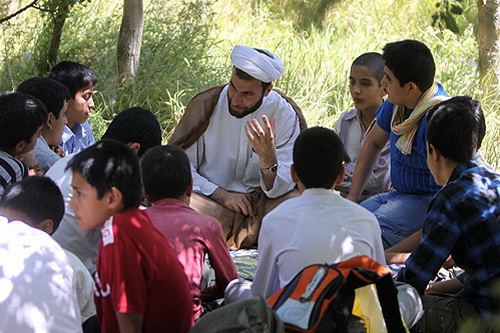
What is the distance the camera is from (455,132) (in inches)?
136

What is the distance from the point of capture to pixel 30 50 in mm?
8672

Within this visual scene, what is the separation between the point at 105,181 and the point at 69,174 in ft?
2.77

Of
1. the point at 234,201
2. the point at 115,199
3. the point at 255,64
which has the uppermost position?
the point at 255,64

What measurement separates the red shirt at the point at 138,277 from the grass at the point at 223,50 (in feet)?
14.8

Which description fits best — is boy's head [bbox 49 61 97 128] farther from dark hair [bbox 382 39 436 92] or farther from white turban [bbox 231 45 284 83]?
dark hair [bbox 382 39 436 92]

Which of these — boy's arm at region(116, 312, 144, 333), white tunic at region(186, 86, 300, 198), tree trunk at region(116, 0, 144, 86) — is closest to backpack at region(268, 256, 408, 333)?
boy's arm at region(116, 312, 144, 333)

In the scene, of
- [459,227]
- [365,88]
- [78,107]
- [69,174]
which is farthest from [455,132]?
[78,107]

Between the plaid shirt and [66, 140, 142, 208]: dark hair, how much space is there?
1.26 meters

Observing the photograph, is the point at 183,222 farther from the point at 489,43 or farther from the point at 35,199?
the point at 489,43

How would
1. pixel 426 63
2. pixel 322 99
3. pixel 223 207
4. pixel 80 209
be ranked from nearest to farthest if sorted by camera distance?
pixel 80 209, pixel 426 63, pixel 223 207, pixel 322 99

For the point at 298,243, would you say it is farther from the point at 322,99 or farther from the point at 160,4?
the point at 160,4

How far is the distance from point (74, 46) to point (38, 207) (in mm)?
5747

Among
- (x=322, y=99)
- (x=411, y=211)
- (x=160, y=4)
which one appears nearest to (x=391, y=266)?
(x=411, y=211)

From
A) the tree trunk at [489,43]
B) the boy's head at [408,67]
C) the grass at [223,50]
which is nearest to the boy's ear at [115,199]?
the boy's head at [408,67]
